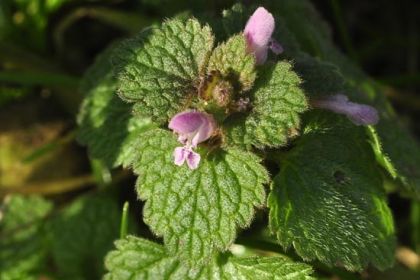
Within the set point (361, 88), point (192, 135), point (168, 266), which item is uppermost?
point (361, 88)

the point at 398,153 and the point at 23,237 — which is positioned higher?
the point at 398,153

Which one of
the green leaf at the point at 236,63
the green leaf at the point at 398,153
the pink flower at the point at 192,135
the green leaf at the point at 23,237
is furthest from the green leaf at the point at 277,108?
the green leaf at the point at 23,237

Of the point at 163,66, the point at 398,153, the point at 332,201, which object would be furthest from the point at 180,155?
the point at 398,153

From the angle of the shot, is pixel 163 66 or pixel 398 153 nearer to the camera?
pixel 163 66

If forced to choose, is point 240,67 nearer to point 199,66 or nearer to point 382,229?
point 199,66

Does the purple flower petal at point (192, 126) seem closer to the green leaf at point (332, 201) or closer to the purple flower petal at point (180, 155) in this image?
the purple flower petal at point (180, 155)

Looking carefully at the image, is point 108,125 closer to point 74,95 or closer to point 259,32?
point 259,32

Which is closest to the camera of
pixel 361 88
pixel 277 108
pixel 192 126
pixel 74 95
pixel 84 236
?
pixel 192 126

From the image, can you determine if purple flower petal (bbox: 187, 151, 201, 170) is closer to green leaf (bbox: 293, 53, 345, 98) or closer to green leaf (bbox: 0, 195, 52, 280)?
green leaf (bbox: 293, 53, 345, 98)
